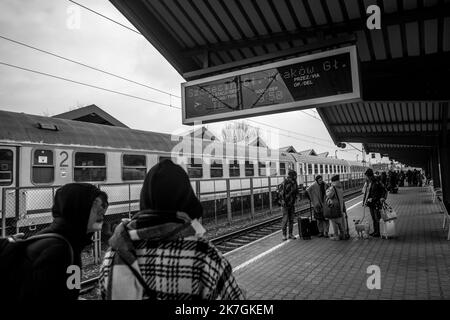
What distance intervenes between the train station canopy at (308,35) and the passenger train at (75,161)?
388 centimetres

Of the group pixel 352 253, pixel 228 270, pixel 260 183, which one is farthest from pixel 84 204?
pixel 260 183

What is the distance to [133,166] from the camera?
428 inches

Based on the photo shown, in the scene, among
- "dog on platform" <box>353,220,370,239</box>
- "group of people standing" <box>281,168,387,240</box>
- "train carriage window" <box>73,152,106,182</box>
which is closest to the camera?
"group of people standing" <box>281,168,387,240</box>

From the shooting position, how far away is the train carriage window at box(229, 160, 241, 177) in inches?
629

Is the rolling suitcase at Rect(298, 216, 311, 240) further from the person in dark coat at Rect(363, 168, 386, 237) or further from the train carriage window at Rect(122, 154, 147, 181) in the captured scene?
the train carriage window at Rect(122, 154, 147, 181)

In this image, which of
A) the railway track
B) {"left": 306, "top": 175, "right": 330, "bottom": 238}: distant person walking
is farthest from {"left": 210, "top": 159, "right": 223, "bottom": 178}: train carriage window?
{"left": 306, "top": 175, "right": 330, "bottom": 238}: distant person walking

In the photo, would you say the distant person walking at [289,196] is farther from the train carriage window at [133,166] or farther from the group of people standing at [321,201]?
the train carriage window at [133,166]

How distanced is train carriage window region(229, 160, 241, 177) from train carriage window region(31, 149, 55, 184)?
341 inches

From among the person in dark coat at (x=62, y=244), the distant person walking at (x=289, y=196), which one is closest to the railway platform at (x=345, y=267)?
the distant person walking at (x=289, y=196)

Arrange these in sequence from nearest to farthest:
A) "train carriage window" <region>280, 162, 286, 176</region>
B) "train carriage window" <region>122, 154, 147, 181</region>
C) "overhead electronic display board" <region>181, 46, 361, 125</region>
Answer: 1. "overhead electronic display board" <region>181, 46, 361, 125</region>
2. "train carriage window" <region>122, 154, 147, 181</region>
3. "train carriage window" <region>280, 162, 286, 176</region>

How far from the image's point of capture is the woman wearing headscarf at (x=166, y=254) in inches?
61.1

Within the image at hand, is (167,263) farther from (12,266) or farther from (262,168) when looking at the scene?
(262,168)

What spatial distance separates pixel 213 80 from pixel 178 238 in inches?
156

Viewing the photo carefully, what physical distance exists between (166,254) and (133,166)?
966 centimetres
